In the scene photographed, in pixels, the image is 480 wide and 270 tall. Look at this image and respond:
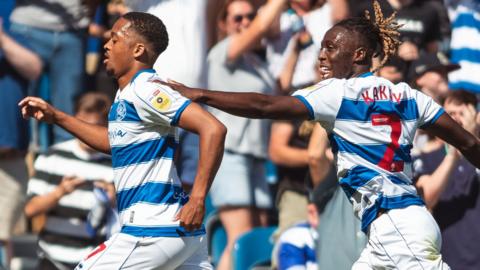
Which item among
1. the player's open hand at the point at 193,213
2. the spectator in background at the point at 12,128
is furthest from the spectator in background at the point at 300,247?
the spectator in background at the point at 12,128

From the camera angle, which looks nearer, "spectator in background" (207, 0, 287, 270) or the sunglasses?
"spectator in background" (207, 0, 287, 270)

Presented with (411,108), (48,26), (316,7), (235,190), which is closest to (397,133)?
(411,108)

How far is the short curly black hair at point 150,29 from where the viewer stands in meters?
6.59

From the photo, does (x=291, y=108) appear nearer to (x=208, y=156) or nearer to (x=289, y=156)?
(x=208, y=156)

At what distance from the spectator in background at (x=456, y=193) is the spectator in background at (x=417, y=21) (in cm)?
169

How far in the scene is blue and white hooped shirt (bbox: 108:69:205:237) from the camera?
628 cm

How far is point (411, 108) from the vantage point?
20.7ft

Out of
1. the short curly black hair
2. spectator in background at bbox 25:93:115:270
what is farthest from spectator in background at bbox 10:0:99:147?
the short curly black hair

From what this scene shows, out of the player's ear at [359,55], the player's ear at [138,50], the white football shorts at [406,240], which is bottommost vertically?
the white football shorts at [406,240]

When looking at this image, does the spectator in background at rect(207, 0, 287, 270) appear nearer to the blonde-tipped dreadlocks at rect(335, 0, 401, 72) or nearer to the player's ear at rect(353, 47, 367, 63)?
the blonde-tipped dreadlocks at rect(335, 0, 401, 72)

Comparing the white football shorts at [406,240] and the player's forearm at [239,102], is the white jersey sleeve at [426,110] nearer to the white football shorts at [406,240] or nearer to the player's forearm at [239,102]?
the white football shorts at [406,240]

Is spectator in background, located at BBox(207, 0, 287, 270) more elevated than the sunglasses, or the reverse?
the sunglasses

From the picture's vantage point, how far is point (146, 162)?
6324 millimetres

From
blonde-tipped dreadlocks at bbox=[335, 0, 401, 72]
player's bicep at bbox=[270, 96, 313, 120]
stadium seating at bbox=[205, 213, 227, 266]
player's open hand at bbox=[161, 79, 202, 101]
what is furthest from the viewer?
stadium seating at bbox=[205, 213, 227, 266]
